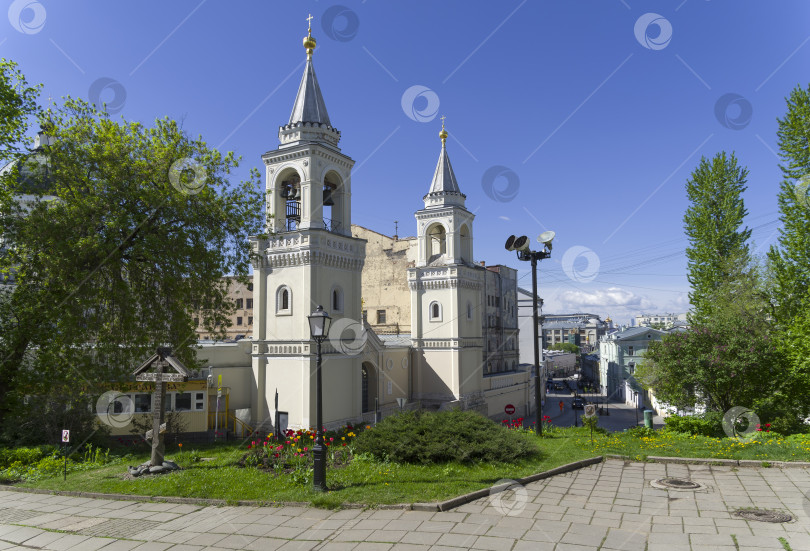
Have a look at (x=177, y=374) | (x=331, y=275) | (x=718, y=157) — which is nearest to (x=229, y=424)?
(x=331, y=275)

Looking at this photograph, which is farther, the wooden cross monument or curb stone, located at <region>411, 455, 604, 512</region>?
the wooden cross monument

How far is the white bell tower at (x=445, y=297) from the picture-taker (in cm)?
3481

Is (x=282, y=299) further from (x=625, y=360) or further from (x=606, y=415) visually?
(x=625, y=360)

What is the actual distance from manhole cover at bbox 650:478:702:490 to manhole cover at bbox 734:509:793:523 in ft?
4.81

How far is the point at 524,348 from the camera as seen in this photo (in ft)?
194

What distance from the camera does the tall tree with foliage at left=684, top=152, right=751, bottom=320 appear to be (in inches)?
1288

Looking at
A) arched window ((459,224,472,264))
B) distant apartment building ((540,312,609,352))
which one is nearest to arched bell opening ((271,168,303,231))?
arched window ((459,224,472,264))

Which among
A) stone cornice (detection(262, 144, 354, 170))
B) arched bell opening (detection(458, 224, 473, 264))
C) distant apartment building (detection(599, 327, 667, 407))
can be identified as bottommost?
distant apartment building (detection(599, 327, 667, 407))

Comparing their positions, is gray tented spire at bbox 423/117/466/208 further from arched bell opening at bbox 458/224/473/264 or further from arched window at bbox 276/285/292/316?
arched window at bbox 276/285/292/316

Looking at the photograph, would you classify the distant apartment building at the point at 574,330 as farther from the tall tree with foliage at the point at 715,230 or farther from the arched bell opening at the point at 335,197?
the arched bell opening at the point at 335,197

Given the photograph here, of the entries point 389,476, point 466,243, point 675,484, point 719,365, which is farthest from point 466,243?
point 675,484

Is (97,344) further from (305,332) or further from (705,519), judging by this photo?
(705,519)

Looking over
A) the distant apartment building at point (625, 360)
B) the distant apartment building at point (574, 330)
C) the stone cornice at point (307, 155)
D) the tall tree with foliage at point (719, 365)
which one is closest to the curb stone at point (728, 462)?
the tall tree with foliage at point (719, 365)

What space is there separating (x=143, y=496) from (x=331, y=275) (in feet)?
45.5
